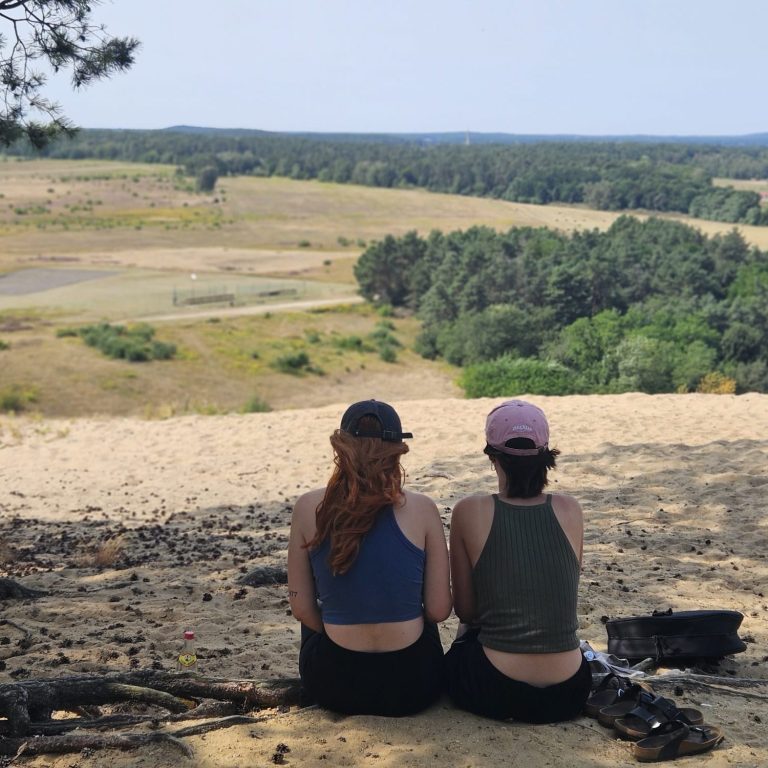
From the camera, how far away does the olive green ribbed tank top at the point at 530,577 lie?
3.39 meters

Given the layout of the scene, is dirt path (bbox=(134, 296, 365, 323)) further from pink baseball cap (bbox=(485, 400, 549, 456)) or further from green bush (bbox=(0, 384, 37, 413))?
pink baseball cap (bbox=(485, 400, 549, 456))

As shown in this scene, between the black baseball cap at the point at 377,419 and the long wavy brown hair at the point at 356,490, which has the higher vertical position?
the black baseball cap at the point at 377,419

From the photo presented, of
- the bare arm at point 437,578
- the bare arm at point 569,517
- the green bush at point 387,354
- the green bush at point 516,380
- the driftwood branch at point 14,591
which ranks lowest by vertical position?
the green bush at point 387,354

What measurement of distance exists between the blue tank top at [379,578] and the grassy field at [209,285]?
1820cm

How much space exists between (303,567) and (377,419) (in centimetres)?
61

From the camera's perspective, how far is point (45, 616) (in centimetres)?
555

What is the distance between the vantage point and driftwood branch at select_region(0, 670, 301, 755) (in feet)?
11.0

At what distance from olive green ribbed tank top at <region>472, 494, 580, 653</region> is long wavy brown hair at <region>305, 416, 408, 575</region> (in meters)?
0.41

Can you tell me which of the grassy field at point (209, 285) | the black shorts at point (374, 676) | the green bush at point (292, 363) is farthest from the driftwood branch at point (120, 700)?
the green bush at point (292, 363)

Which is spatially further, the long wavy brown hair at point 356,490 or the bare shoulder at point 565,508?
the bare shoulder at point 565,508

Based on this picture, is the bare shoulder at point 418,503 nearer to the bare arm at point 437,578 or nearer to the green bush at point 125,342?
the bare arm at point 437,578

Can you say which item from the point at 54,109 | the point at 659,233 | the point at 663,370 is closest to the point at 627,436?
the point at 54,109

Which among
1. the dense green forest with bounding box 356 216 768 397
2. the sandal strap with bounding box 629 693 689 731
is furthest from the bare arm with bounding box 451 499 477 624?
the dense green forest with bounding box 356 216 768 397

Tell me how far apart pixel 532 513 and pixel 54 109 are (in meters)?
5.90
